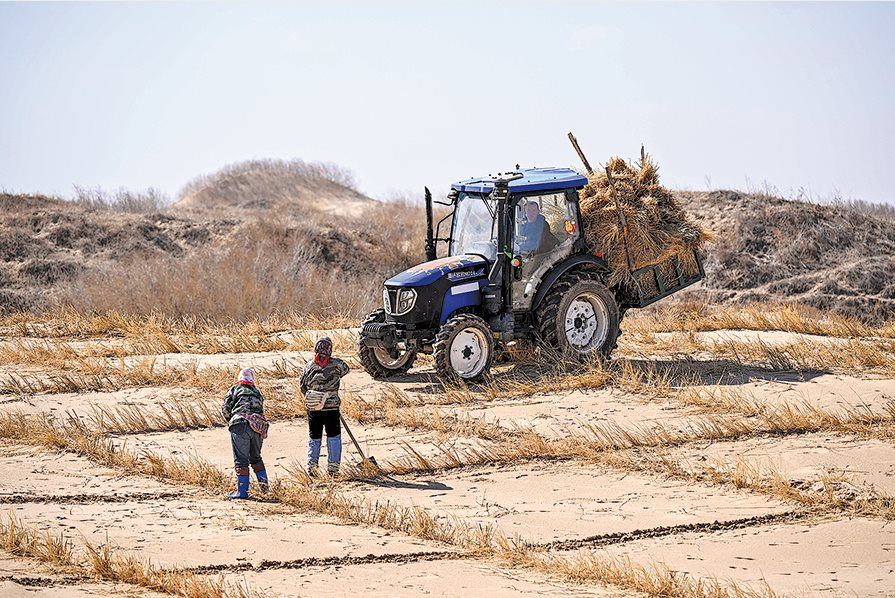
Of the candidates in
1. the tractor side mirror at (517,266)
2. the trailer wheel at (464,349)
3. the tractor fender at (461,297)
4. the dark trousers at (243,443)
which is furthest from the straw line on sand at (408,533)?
the tractor side mirror at (517,266)

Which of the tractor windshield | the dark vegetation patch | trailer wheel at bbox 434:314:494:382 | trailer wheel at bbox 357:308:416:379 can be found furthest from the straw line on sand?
the dark vegetation patch

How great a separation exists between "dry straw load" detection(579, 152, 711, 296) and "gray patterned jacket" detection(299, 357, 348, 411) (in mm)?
5567

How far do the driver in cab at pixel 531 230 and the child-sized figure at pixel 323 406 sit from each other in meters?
4.55

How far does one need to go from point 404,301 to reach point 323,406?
12.4 feet

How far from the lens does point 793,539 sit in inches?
343

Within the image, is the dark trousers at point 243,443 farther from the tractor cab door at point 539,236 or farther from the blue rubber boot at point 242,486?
the tractor cab door at point 539,236

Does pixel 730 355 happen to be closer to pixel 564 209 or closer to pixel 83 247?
pixel 564 209

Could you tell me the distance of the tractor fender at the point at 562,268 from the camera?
1462 cm

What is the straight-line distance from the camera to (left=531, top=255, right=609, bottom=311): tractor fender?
14.6 m

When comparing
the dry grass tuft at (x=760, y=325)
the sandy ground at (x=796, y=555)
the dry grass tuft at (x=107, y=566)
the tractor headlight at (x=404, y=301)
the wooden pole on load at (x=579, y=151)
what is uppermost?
the wooden pole on load at (x=579, y=151)

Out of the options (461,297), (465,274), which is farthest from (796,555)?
(465,274)

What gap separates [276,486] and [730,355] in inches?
309

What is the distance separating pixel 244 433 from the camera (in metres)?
10.1

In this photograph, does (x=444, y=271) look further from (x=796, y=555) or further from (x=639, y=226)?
(x=796, y=555)
